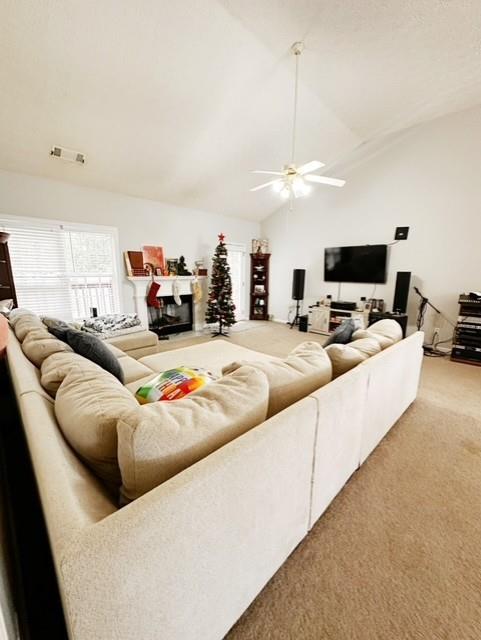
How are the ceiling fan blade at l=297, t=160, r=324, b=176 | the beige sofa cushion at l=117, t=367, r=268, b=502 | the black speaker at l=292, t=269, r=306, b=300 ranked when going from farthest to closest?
1. the black speaker at l=292, t=269, r=306, b=300
2. the ceiling fan blade at l=297, t=160, r=324, b=176
3. the beige sofa cushion at l=117, t=367, r=268, b=502

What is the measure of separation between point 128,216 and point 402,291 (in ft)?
15.4

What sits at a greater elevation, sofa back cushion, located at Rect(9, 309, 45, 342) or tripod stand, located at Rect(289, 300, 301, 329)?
sofa back cushion, located at Rect(9, 309, 45, 342)

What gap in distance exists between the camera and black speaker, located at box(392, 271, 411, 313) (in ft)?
14.1

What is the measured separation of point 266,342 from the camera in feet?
15.6

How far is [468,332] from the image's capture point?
370 centimetres

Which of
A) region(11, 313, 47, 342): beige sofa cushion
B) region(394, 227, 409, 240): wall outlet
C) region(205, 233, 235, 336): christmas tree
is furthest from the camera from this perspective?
region(205, 233, 235, 336): christmas tree

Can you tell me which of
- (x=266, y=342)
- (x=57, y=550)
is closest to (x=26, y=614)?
(x=57, y=550)

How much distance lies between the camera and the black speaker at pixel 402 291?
4305mm

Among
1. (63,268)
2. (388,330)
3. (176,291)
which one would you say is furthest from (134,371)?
(176,291)

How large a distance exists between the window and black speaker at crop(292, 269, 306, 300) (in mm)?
3521

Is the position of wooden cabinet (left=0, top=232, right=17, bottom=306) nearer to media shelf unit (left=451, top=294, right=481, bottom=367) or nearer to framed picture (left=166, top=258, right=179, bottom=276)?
framed picture (left=166, top=258, right=179, bottom=276)

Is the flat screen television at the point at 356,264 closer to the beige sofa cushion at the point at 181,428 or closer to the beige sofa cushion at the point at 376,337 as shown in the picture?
the beige sofa cushion at the point at 376,337

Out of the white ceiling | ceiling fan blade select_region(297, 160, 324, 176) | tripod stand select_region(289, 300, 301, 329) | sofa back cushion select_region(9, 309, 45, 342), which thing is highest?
the white ceiling

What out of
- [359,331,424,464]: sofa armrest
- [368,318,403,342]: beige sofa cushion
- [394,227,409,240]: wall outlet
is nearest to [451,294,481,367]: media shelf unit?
[394,227,409,240]: wall outlet
